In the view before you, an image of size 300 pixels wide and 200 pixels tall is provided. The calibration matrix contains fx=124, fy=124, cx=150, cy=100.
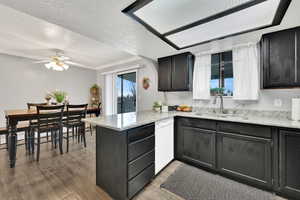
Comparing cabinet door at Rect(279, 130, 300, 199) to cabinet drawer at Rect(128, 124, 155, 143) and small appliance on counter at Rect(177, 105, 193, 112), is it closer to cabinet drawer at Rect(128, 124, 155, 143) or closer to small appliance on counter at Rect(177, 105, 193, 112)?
small appliance on counter at Rect(177, 105, 193, 112)

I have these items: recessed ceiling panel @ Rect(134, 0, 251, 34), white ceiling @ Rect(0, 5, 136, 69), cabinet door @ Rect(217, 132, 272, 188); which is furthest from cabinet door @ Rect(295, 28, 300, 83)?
white ceiling @ Rect(0, 5, 136, 69)

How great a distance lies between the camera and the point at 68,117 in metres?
2.88

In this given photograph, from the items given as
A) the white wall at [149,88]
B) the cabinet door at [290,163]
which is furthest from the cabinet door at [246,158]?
the white wall at [149,88]

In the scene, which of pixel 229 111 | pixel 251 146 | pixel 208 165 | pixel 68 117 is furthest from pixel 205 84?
pixel 68 117

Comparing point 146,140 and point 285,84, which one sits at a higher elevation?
point 285,84

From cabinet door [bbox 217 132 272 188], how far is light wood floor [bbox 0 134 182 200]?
34.2 inches

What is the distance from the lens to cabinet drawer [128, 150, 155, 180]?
146cm

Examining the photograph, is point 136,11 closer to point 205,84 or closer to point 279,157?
point 205,84

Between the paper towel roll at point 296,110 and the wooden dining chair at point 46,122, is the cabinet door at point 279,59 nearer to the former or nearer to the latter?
the paper towel roll at point 296,110

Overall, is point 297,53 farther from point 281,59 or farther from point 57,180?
point 57,180

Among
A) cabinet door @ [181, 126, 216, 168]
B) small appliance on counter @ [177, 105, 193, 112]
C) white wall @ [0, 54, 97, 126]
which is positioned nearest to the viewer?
cabinet door @ [181, 126, 216, 168]

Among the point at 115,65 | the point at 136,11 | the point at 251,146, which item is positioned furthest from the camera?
the point at 115,65

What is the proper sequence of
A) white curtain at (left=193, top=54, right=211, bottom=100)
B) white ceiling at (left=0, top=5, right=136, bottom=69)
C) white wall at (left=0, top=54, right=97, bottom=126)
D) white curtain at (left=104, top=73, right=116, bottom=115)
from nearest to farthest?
white ceiling at (left=0, top=5, right=136, bottom=69) < white curtain at (left=193, top=54, right=211, bottom=100) < white wall at (left=0, top=54, right=97, bottom=126) < white curtain at (left=104, top=73, right=116, bottom=115)

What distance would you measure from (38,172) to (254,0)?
362 centimetres
